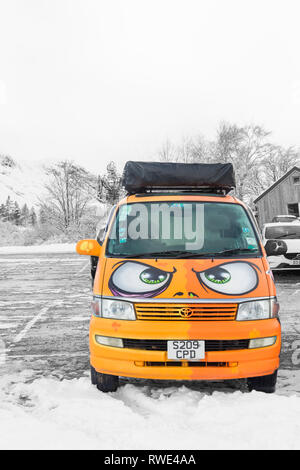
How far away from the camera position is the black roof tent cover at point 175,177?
5.72 metres

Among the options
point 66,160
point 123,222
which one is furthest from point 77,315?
point 66,160

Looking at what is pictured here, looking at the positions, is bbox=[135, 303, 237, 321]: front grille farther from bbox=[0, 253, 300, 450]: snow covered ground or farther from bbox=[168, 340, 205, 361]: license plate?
bbox=[0, 253, 300, 450]: snow covered ground

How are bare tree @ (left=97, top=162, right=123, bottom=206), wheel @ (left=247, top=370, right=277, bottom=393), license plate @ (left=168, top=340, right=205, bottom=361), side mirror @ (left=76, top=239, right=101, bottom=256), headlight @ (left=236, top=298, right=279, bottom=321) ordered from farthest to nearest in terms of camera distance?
bare tree @ (left=97, top=162, right=123, bottom=206) → side mirror @ (left=76, top=239, right=101, bottom=256) → wheel @ (left=247, top=370, right=277, bottom=393) → headlight @ (left=236, top=298, right=279, bottom=321) → license plate @ (left=168, top=340, right=205, bottom=361)

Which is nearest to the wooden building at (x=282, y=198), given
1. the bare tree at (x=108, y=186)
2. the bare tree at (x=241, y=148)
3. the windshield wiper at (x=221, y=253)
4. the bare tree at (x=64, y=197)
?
the bare tree at (x=241, y=148)

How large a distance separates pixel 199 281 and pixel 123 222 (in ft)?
4.03

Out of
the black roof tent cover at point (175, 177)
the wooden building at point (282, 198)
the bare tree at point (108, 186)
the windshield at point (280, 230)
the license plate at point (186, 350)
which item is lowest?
the license plate at point (186, 350)

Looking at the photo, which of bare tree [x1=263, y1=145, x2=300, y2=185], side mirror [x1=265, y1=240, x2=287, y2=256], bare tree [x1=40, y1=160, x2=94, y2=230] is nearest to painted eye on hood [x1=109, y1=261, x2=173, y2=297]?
side mirror [x1=265, y1=240, x2=287, y2=256]

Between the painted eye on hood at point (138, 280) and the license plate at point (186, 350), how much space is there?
45 cm

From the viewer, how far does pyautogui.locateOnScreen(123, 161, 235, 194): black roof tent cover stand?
225 inches

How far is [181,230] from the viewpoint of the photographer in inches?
187

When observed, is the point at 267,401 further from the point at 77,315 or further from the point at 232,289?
the point at 77,315

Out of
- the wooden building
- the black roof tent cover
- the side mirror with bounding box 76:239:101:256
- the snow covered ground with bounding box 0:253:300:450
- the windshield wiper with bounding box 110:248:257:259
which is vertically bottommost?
the snow covered ground with bounding box 0:253:300:450

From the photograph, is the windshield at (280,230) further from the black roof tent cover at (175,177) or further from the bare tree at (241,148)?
the bare tree at (241,148)

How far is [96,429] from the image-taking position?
3316 mm
